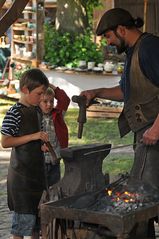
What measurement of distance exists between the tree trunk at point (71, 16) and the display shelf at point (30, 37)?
0.57 m

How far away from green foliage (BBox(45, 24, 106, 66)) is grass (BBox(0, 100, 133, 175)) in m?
1.17

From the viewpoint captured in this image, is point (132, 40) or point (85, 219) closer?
point (85, 219)

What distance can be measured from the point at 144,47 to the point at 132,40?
0.57ft

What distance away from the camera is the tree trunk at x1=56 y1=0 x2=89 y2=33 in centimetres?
1648

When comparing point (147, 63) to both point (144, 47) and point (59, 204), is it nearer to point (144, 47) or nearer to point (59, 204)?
point (144, 47)

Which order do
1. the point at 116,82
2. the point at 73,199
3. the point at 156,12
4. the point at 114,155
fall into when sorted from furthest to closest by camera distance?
the point at 156,12 < the point at 116,82 < the point at 114,155 < the point at 73,199

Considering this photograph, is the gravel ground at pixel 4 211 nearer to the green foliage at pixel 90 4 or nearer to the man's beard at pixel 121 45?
the man's beard at pixel 121 45

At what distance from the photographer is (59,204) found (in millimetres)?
4969

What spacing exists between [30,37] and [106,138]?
6.21 meters

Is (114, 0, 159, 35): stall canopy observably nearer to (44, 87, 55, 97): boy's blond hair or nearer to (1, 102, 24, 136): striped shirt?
(44, 87, 55, 97): boy's blond hair

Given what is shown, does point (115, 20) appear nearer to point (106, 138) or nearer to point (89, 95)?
point (89, 95)

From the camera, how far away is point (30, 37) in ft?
58.0

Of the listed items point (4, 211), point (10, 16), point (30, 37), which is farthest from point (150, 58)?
point (30, 37)

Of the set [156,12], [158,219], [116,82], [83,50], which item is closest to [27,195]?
[158,219]
